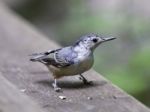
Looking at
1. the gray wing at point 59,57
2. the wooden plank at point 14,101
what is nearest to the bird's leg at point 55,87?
the gray wing at point 59,57

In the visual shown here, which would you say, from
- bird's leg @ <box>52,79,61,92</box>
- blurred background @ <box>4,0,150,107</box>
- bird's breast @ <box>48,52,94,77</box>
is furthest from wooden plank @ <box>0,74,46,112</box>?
blurred background @ <box>4,0,150,107</box>

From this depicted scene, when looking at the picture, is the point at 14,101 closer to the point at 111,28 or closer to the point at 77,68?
the point at 77,68

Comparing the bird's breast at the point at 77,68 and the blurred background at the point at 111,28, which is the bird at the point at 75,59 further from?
the blurred background at the point at 111,28

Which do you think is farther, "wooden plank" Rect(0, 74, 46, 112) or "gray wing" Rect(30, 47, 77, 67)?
"gray wing" Rect(30, 47, 77, 67)

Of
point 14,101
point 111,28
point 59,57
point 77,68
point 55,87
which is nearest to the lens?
point 14,101

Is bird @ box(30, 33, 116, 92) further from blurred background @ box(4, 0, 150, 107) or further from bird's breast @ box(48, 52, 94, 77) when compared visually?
blurred background @ box(4, 0, 150, 107)

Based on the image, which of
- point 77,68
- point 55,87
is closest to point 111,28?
point 77,68
